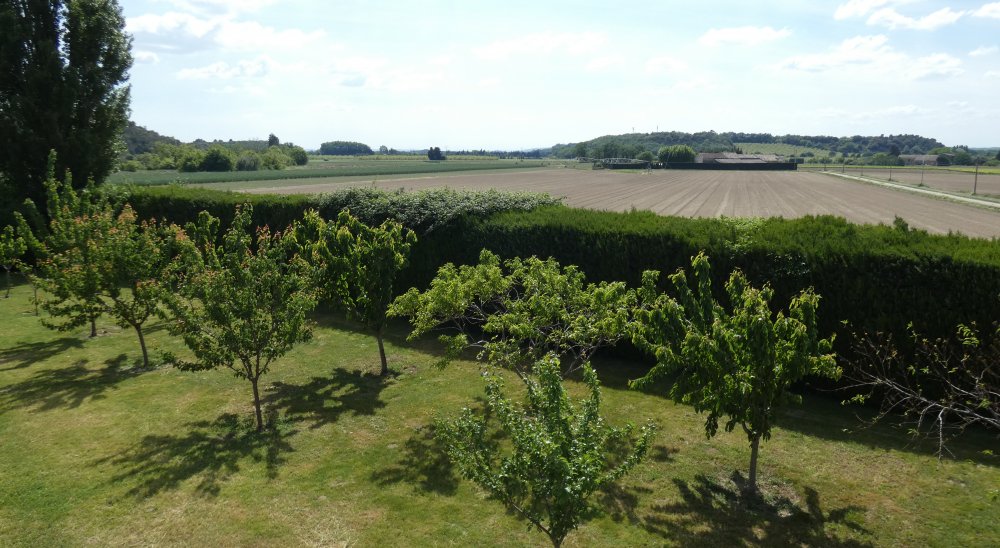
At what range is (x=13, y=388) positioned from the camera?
46.8 feet

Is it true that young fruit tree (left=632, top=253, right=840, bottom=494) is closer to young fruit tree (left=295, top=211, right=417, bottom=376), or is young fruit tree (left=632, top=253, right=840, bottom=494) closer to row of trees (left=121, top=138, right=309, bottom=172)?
young fruit tree (left=295, top=211, right=417, bottom=376)

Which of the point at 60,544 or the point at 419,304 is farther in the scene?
the point at 419,304

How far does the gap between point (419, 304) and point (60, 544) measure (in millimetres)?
7681

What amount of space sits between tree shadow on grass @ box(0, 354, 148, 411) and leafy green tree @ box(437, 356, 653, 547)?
11.8 m

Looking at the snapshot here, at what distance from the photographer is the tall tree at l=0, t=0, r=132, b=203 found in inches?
1056

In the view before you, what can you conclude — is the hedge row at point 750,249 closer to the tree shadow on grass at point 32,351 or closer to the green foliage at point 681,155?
the tree shadow on grass at point 32,351

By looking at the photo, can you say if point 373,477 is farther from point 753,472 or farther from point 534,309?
point 753,472

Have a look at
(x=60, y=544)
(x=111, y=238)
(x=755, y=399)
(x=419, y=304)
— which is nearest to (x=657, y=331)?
(x=755, y=399)

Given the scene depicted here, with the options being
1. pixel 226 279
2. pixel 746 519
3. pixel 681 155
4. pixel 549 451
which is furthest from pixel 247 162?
pixel 549 451

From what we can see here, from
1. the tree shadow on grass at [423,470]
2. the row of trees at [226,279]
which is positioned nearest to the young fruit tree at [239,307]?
the row of trees at [226,279]

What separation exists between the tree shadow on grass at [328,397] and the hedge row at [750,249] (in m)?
6.23

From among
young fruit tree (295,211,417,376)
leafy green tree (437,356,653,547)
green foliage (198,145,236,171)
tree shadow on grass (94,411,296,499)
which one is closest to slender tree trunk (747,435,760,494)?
leafy green tree (437,356,653,547)

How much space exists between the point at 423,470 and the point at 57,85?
29.5 metres

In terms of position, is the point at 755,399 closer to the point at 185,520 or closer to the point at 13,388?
the point at 185,520
